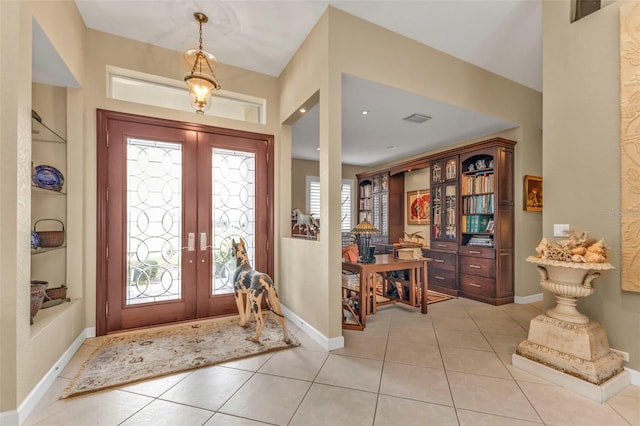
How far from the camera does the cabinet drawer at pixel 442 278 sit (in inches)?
189

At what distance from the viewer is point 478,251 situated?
4.43 meters

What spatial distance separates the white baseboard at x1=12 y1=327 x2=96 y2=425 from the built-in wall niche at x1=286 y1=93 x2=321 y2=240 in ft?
8.44

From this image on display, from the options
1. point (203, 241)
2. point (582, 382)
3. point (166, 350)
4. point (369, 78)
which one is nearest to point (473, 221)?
point (582, 382)

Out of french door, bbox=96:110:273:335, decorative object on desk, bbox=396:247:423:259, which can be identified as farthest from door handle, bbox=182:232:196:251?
decorative object on desk, bbox=396:247:423:259

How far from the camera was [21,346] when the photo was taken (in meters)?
1.76

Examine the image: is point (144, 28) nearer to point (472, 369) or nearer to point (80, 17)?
point (80, 17)

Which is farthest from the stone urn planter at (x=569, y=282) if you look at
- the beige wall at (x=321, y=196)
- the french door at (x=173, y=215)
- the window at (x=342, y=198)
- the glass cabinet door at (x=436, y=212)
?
the window at (x=342, y=198)

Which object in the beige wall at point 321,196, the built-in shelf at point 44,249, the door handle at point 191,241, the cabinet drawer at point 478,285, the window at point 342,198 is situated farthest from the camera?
the window at point 342,198

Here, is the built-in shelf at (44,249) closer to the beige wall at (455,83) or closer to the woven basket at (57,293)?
the woven basket at (57,293)

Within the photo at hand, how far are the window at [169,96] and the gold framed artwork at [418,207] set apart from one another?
3.79 meters

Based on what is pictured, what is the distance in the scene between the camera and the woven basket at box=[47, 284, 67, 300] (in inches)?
105

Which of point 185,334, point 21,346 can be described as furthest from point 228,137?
point 21,346

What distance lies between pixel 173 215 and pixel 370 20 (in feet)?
10.4

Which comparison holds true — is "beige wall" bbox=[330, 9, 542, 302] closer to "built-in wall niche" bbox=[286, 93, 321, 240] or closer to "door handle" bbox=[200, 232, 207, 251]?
"built-in wall niche" bbox=[286, 93, 321, 240]
